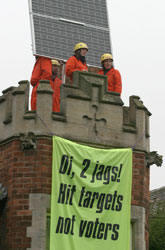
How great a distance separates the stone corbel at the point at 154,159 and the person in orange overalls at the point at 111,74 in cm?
199

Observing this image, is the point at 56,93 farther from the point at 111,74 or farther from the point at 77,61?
the point at 111,74

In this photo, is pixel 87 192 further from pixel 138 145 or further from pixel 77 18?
pixel 77 18

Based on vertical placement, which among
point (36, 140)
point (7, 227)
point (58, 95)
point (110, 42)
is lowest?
point (7, 227)

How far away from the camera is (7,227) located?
22375 mm

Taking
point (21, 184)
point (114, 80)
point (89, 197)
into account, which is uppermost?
point (114, 80)

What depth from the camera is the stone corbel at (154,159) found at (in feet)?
79.2

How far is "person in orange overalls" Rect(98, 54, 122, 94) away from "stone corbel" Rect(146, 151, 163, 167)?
199 centimetres

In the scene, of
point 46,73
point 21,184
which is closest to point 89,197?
point 21,184

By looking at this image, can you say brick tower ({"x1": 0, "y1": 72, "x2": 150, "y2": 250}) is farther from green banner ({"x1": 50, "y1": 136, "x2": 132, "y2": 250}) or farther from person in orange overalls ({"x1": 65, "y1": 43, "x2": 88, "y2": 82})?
person in orange overalls ({"x1": 65, "y1": 43, "x2": 88, "y2": 82})

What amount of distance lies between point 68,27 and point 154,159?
205 inches

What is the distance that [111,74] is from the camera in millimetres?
24641

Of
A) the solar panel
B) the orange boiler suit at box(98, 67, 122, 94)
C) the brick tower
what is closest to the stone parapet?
the brick tower

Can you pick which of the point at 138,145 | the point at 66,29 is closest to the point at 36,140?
the point at 138,145

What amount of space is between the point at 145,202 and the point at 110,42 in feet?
19.1
